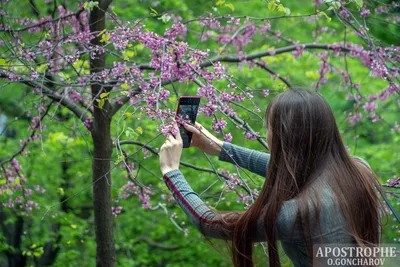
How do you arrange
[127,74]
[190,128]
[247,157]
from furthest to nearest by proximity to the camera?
[127,74] < [247,157] < [190,128]

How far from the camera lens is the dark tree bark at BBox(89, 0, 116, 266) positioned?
13.5 feet

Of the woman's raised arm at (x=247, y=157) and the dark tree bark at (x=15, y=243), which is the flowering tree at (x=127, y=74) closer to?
the woman's raised arm at (x=247, y=157)

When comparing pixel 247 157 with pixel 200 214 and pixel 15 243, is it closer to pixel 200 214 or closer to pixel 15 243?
pixel 200 214

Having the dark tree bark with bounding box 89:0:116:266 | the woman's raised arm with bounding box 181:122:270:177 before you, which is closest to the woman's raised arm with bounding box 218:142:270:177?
the woman's raised arm with bounding box 181:122:270:177

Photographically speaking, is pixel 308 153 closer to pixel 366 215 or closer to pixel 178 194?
pixel 366 215

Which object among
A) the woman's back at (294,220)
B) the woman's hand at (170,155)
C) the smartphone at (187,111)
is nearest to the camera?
the woman's back at (294,220)

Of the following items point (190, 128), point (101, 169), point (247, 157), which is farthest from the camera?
point (101, 169)

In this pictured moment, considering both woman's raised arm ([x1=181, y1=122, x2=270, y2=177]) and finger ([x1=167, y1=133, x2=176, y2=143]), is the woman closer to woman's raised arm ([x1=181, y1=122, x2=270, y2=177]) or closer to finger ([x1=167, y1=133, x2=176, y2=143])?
finger ([x1=167, y1=133, x2=176, y2=143])

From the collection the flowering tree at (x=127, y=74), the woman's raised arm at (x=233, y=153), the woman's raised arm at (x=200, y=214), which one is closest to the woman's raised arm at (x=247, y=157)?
the woman's raised arm at (x=233, y=153)

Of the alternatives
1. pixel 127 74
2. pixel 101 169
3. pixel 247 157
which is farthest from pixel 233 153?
pixel 101 169

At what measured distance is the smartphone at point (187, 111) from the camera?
255cm

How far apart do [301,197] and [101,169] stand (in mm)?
2372

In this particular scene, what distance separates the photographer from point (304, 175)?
2104mm

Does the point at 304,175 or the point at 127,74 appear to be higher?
the point at 127,74
